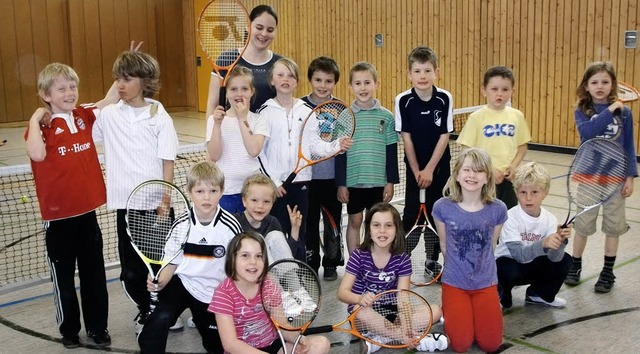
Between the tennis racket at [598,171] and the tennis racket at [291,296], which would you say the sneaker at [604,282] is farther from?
the tennis racket at [291,296]

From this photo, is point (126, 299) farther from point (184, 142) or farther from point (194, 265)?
point (184, 142)

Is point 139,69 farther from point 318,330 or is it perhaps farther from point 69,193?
point 318,330

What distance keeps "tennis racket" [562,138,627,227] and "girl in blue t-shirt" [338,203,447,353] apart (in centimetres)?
A: 128

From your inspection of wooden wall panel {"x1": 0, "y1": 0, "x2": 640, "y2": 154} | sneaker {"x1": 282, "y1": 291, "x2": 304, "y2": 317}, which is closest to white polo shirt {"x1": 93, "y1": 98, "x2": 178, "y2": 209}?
sneaker {"x1": 282, "y1": 291, "x2": 304, "y2": 317}

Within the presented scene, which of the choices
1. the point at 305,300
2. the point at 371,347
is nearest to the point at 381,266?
the point at 371,347

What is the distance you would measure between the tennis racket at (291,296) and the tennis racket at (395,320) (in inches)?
15.3

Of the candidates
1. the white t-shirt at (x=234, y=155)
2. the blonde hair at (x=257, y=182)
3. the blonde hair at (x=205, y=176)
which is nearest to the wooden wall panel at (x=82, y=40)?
the white t-shirt at (x=234, y=155)

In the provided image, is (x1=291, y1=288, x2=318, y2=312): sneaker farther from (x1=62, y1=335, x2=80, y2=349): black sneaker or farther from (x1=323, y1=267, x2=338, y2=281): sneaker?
(x1=323, y1=267, x2=338, y2=281): sneaker

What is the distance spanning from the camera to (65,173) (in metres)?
3.67

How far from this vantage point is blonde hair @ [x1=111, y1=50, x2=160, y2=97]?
3.80 meters

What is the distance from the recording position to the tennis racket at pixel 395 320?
352 cm

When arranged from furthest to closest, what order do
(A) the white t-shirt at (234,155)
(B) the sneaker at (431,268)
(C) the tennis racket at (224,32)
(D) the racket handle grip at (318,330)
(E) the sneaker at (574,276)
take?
(B) the sneaker at (431,268) → (E) the sneaker at (574,276) → (C) the tennis racket at (224,32) → (A) the white t-shirt at (234,155) → (D) the racket handle grip at (318,330)

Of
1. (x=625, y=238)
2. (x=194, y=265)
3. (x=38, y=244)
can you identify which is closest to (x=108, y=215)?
(x=38, y=244)

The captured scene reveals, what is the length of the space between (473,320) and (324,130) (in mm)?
1499
